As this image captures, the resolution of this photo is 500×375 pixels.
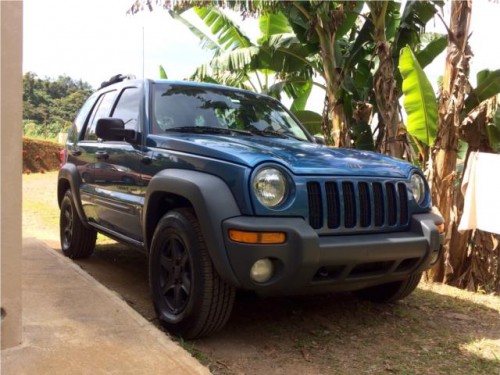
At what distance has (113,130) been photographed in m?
3.96

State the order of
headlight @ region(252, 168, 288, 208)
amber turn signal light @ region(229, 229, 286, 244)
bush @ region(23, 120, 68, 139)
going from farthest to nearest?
bush @ region(23, 120, 68, 139) → headlight @ region(252, 168, 288, 208) → amber turn signal light @ region(229, 229, 286, 244)

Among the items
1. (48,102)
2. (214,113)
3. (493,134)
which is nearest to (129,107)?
(214,113)

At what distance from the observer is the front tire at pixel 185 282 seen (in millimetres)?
3168

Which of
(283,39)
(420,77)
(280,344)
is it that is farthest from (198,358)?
(283,39)

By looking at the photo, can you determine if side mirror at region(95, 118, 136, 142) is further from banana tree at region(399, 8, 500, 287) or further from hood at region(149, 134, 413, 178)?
banana tree at region(399, 8, 500, 287)

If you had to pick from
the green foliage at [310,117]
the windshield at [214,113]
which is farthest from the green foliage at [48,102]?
the windshield at [214,113]

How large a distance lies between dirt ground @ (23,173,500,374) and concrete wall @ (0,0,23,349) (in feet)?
3.94

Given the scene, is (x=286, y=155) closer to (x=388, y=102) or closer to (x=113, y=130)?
(x=113, y=130)

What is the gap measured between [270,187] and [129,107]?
2009mm

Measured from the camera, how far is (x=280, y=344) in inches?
138

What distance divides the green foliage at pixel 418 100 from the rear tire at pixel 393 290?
2812 mm

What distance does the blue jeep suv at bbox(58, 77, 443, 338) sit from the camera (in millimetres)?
2998

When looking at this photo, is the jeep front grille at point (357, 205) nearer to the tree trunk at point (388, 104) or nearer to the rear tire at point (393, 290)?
the rear tire at point (393, 290)

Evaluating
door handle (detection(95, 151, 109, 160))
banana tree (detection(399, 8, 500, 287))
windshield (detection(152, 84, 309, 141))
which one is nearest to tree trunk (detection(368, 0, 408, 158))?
banana tree (detection(399, 8, 500, 287))
